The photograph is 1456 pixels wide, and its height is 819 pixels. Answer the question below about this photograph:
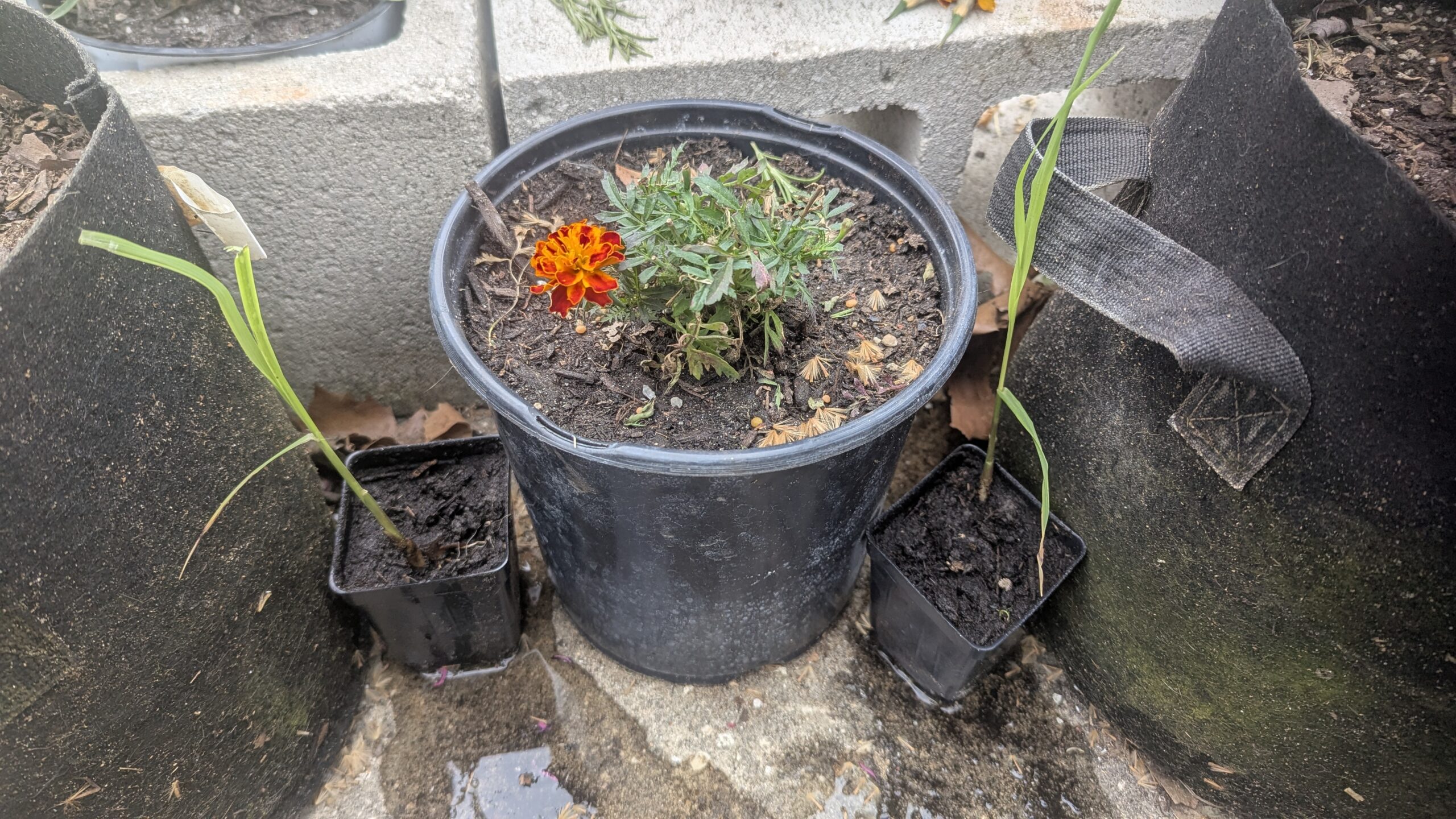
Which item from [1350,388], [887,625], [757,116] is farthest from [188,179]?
→ [1350,388]

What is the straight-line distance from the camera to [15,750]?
0.98 metres

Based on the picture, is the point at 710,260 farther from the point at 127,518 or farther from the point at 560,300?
the point at 127,518

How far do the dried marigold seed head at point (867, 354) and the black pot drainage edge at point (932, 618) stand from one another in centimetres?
38

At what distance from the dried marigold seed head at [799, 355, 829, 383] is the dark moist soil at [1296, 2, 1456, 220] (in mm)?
632

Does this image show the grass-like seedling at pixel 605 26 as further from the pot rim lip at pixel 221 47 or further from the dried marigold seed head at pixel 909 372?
the dried marigold seed head at pixel 909 372

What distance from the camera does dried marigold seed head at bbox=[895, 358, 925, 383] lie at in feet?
4.05

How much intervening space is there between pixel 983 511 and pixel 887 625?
0.27 metres

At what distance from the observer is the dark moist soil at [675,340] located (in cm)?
121

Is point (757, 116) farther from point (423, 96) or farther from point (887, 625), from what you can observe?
point (887, 625)

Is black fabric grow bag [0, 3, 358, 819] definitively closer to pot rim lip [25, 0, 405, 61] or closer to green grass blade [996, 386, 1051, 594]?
pot rim lip [25, 0, 405, 61]

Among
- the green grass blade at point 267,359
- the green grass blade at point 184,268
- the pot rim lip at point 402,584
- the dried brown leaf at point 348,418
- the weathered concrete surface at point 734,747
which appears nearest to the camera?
the green grass blade at point 184,268

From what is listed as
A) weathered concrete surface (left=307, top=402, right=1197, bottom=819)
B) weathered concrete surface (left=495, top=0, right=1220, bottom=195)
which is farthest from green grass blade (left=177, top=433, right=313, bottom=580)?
weathered concrete surface (left=495, top=0, right=1220, bottom=195)

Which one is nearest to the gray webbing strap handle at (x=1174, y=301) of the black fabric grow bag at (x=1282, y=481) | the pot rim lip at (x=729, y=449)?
the black fabric grow bag at (x=1282, y=481)

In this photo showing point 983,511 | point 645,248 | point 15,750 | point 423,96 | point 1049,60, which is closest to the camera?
point 15,750
